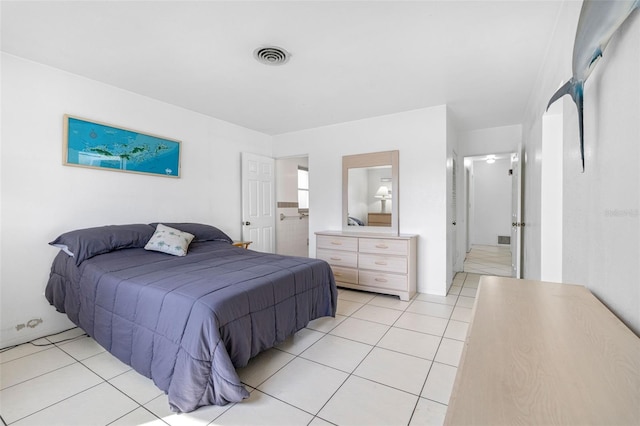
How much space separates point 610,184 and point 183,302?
2047 millimetres

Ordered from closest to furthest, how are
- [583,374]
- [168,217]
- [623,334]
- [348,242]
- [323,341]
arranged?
[583,374]
[623,334]
[323,341]
[168,217]
[348,242]

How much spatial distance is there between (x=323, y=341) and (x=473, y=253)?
574 centimetres

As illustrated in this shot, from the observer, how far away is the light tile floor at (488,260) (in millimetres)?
5121

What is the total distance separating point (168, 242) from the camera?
9.41ft

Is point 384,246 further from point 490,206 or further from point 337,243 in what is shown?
point 490,206

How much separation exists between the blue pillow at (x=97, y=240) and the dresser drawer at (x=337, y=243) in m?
2.17

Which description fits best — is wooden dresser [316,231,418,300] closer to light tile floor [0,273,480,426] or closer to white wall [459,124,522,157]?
light tile floor [0,273,480,426]

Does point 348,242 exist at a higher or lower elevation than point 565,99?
lower

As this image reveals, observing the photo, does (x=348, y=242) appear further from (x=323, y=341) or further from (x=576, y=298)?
(x=576, y=298)

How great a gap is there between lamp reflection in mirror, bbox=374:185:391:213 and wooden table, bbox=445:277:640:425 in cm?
307

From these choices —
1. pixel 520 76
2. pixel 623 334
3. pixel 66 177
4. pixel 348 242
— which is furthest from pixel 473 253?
pixel 66 177

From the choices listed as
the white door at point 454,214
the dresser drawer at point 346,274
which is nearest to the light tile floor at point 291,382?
the dresser drawer at point 346,274

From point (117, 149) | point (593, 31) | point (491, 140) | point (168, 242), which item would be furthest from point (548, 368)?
point (491, 140)

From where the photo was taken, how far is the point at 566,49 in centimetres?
167
